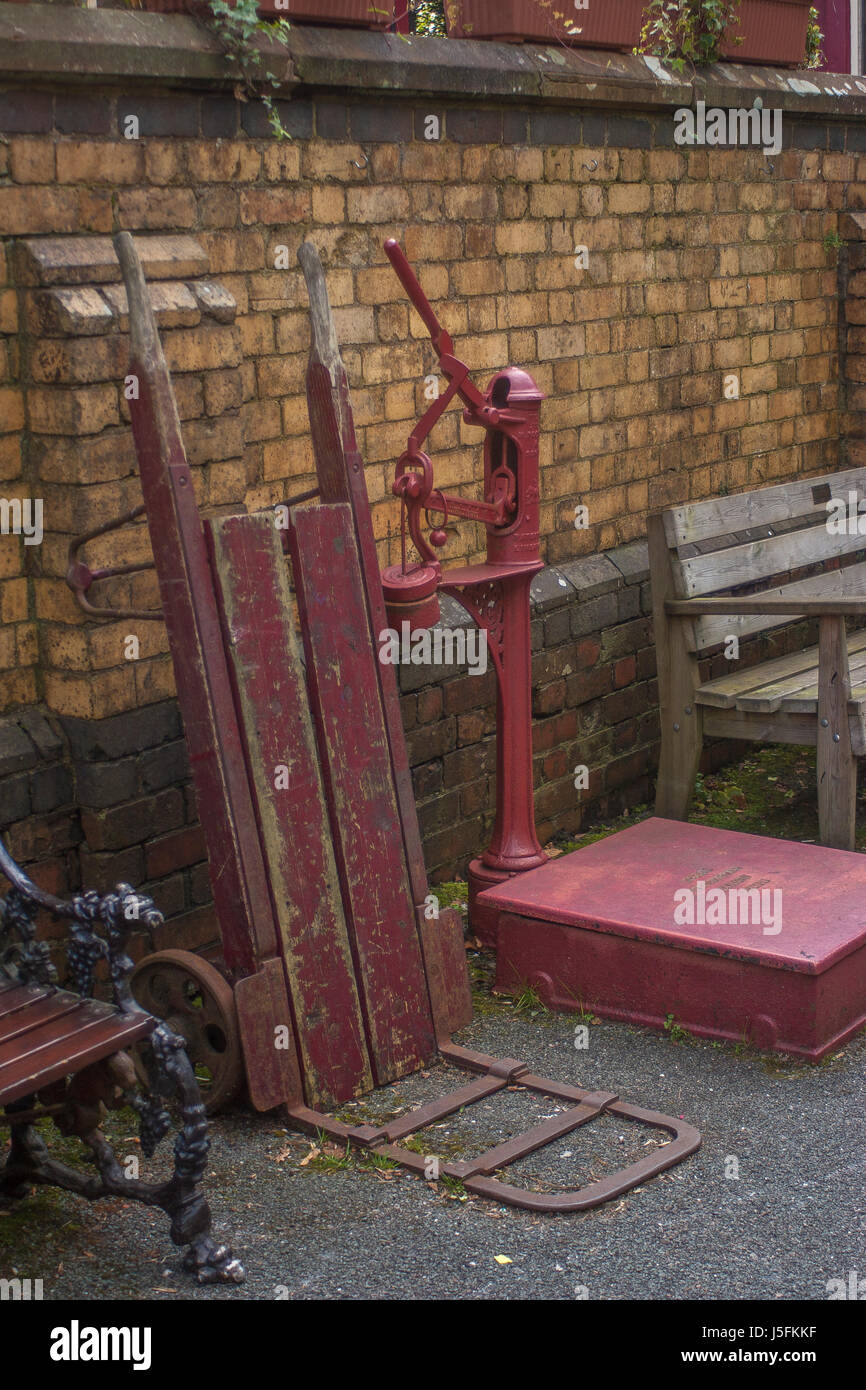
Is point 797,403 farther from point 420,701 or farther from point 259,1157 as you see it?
point 259,1157

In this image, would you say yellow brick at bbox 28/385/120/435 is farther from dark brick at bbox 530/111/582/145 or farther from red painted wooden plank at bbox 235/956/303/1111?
dark brick at bbox 530/111/582/145

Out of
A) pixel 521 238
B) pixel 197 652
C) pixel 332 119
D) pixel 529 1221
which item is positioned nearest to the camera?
pixel 529 1221

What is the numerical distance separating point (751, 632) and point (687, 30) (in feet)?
7.44

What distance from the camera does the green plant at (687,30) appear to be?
18.9 ft

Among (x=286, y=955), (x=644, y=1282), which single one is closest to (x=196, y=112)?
(x=286, y=955)

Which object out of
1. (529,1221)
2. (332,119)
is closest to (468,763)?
(332,119)

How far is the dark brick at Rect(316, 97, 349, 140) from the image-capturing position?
439 cm

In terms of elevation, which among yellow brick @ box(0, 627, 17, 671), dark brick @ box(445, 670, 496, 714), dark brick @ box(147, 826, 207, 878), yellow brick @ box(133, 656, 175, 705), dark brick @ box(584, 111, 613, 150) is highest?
dark brick @ box(584, 111, 613, 150)

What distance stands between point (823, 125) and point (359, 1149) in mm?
4932

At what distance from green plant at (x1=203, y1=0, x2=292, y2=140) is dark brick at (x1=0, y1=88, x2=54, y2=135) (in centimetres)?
55

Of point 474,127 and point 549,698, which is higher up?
point 474,127

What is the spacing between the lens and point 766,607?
4891 mm

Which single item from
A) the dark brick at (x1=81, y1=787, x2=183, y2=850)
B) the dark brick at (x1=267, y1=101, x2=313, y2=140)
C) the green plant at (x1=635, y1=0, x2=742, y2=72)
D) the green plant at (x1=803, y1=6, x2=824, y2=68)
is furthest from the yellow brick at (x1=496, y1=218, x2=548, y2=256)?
the green plant at (x1=803, y1=6, x2=824, y2=68)

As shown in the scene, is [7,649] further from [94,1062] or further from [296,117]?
[296,117]
